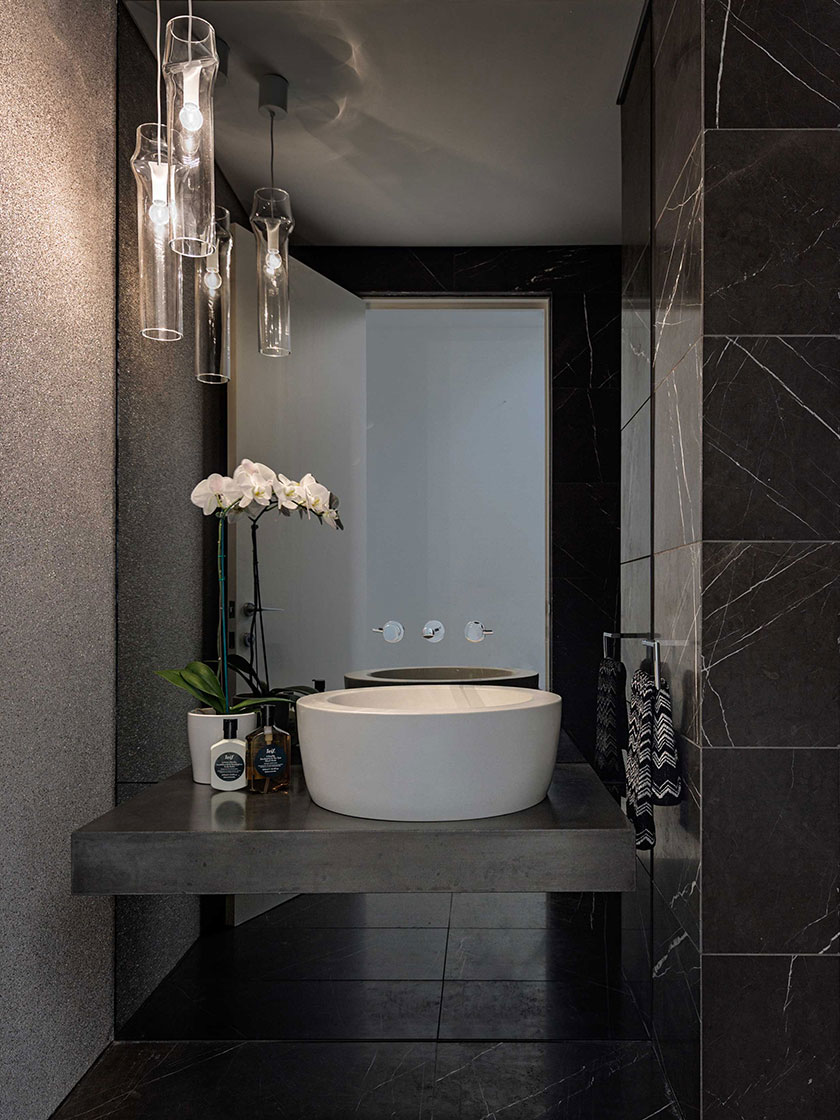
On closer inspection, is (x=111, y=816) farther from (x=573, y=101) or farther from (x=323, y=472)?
(x=573, y=101)

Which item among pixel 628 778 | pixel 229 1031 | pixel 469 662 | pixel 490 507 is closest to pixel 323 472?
pixel 490 507

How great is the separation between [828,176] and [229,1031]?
2387 millimetres

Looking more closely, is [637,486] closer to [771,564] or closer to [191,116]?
[771,564]

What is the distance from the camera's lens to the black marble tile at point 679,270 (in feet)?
6.00

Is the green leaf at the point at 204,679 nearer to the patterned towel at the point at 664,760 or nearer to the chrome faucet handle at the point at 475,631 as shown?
the chrome faucet handle at the point at 475,631

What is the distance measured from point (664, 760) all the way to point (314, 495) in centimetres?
105

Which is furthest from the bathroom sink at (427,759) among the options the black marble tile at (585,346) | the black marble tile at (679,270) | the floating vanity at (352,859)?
the black marble tile at (585,346)

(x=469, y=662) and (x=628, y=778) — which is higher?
(x=469, y=662)

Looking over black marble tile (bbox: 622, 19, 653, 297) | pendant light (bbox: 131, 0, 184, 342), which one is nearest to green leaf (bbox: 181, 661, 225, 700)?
pendant light (bbox: 131, 0, 184, 342)

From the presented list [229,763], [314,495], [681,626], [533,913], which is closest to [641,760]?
[681,626]

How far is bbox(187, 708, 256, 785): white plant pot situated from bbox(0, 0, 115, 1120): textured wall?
26 cm

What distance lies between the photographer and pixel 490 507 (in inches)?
93.5

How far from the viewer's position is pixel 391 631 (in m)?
2.34

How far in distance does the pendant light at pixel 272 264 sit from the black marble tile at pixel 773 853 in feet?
4.79
